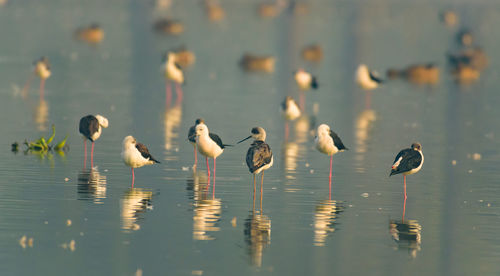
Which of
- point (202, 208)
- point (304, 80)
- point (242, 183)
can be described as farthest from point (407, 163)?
point (304, 80)

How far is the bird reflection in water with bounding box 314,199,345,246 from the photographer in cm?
1639

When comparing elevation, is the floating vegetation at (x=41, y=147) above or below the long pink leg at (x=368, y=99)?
below

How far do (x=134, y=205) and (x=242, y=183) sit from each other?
11.4ft

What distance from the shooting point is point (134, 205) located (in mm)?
18391

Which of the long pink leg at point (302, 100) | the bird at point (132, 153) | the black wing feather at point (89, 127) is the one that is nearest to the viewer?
the bird at point (132, 153)

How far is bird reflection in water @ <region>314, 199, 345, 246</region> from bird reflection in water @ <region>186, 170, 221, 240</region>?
1.66 m

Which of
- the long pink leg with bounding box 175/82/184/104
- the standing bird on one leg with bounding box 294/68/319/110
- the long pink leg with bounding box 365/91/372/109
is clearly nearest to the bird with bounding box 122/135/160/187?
the long pink leg with bounding box 175/82/184/104

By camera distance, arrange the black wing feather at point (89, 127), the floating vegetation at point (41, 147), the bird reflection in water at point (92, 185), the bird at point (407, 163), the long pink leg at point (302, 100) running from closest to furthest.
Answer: the bird reflection in water at point (92, 185)
the bird at point (407, 163)
the black wing feather at point (89, 127)
the floating vegetation at point (41, 147)
the long pink leg at point (302, 100)

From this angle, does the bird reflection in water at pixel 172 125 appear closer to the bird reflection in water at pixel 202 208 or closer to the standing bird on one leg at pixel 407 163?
the bird reflection in water at pixel 202 208

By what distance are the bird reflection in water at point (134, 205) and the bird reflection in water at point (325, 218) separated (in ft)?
9.65

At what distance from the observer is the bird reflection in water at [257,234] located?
15.0 metres

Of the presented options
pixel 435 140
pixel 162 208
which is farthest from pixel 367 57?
pixel 162 208

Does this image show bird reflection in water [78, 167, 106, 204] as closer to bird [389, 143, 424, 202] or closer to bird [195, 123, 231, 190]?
bird [195, 123, 231, 190]

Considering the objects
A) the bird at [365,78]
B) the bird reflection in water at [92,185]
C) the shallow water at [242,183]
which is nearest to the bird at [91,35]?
the shallow water at [242,183]
